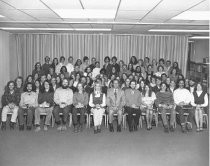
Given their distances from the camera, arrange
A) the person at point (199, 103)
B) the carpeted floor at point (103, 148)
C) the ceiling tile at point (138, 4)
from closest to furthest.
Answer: the ceiling tile at point (138, 4) < the carpeted floor at point (103, 148) < the person at point (199, 103)

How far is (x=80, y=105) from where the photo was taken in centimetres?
682

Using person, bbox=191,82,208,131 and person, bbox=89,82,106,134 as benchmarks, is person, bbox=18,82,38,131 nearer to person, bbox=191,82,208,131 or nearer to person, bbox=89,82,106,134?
person, bbox=89,82,106,134

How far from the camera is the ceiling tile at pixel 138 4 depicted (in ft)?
12.7

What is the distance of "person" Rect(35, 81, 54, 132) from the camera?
6738mm

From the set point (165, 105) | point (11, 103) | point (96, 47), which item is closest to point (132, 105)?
point (165, 105)

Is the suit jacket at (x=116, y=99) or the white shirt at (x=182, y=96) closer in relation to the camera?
the suit jacket at (x=116, y=99)

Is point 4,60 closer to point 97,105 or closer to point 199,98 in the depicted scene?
point 97,105

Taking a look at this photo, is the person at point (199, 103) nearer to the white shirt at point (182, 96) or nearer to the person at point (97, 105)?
the white shirt at point (182, 96)

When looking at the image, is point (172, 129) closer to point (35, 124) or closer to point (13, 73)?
point (35, 124)

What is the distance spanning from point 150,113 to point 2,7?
4.04 meters

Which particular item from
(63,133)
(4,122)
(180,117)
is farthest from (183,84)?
(4,122)

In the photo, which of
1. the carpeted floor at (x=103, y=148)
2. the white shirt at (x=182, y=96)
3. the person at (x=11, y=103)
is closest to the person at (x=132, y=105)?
the carpeted floor at (x=103, y=148)

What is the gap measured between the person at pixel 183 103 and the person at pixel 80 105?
224cm

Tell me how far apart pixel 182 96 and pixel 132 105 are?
1.32 m
